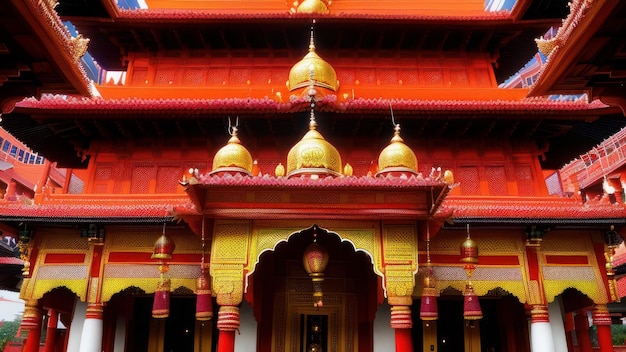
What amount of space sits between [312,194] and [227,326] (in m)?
3.12

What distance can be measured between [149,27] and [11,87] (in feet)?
29.4

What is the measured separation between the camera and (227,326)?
9.71 meters

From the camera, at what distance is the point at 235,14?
16344mm

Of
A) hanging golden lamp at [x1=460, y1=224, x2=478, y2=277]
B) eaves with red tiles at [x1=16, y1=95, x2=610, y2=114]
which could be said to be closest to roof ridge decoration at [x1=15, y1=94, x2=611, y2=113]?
eaves with red tiles at [x1=16, y1=95, x2=610, y2=114]

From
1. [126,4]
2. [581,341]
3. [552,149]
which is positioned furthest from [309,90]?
[126,4]

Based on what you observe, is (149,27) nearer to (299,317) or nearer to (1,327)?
(299,317)

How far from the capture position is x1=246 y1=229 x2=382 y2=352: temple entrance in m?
13.3

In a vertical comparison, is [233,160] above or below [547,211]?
above

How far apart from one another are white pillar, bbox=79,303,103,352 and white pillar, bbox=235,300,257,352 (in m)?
3.40

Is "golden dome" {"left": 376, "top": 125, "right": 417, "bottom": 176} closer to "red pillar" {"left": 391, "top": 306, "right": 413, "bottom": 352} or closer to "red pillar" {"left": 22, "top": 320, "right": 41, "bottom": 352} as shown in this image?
"red pillar" {"left": 391, "top": 306, "right": 413, "bottom": 352}

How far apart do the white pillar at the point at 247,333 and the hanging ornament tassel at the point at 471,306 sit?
5.36m

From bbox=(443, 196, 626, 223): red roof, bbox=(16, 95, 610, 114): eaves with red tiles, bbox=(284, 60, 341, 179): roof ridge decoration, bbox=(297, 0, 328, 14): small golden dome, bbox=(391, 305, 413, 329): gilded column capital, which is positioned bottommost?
bbox=(391, 305, 413, 329): gilded column capital

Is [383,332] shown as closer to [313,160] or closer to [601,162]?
[313,160]

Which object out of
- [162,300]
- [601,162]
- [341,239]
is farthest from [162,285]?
[601,162]
